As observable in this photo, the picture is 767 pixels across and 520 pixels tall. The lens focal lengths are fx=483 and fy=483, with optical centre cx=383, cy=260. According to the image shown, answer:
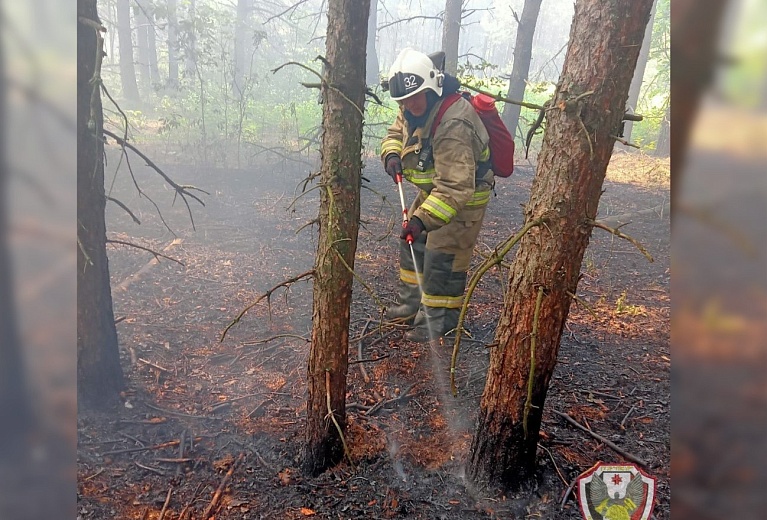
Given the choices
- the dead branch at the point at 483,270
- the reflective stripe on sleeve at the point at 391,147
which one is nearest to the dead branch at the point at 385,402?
the dead branch at the point at 483,270

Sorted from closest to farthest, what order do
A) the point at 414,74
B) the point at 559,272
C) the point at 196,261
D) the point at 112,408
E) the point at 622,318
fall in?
the point at 559,272 < the point at 112,408 < the point at 414,74 < the point at 622,318 < the point at 196,261

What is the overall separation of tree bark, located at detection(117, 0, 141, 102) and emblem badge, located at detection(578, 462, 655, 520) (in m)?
7.19

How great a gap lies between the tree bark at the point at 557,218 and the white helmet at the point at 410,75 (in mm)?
1455

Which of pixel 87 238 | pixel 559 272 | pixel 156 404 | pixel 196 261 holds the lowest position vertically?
pixel 156 404

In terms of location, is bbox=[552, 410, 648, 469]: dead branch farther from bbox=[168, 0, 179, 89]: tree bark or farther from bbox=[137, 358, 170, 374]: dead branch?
bbox=[168, 0, 179, 89]: tree bark

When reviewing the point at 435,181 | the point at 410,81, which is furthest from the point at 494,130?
the point at 410,81

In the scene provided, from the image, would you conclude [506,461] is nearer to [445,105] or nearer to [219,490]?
[219,490]

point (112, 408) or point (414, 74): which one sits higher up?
point (414, 74)

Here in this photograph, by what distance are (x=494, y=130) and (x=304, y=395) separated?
2.32m
